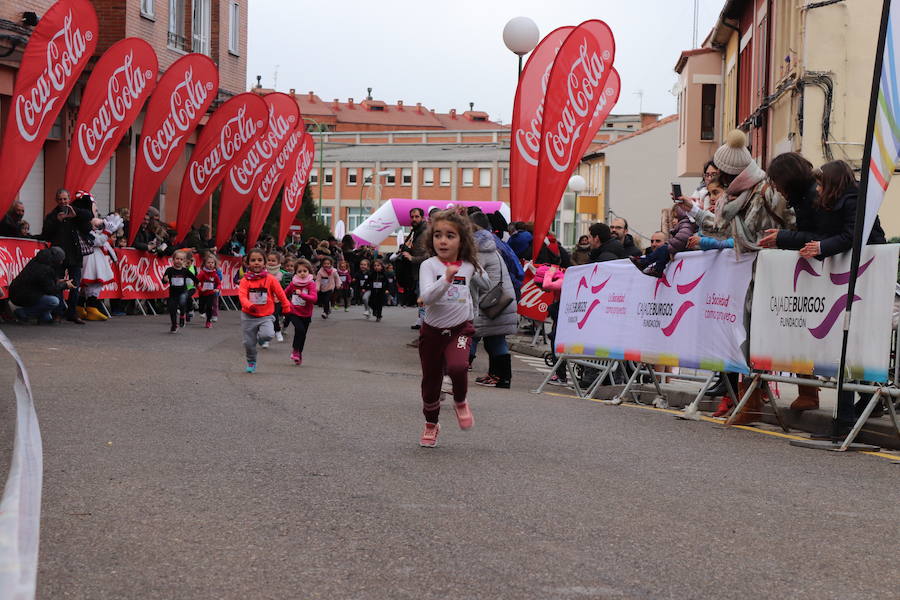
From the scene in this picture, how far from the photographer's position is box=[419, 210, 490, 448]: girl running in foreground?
28.8 ft

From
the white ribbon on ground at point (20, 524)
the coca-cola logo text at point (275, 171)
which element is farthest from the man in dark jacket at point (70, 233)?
the white ribbon on ground at point (20, 524)

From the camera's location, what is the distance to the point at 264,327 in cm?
1470

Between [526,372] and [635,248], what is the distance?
232cm

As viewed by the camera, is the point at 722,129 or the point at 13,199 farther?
the point at 722,129

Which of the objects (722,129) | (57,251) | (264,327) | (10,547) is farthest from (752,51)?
(10,547)

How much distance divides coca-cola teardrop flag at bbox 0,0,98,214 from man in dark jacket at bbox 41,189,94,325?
1082 mm

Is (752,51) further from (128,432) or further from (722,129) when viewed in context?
(128,432)

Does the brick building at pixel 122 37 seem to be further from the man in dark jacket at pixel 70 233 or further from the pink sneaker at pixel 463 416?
the pink sneaker at pixel 463 416

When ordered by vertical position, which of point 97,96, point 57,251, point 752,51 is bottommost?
point 57,251

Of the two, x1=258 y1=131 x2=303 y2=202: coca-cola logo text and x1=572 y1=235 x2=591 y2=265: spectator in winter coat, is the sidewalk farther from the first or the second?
x1=258 y1=131 x2=303 y2=202: coca-cola logo text

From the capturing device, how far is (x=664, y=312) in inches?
468

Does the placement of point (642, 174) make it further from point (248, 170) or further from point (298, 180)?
point (248, 170)

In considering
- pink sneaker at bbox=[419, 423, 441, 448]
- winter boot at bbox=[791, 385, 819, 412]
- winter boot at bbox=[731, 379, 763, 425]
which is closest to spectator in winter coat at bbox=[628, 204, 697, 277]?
winter boot at bbox=[731, 379, 763, 425]

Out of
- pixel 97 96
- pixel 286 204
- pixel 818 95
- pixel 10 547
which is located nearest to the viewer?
pixel 10 547
